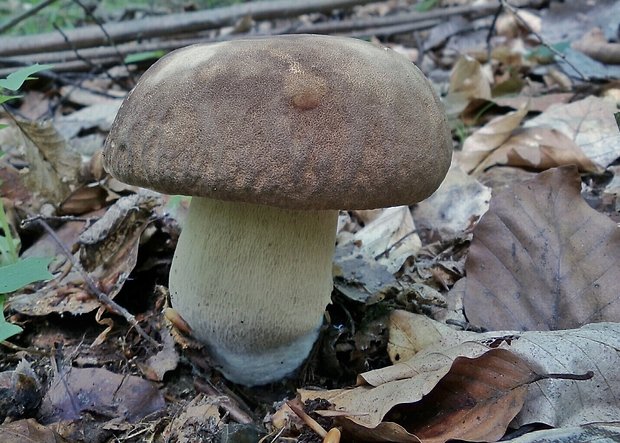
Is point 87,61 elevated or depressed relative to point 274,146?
depressed

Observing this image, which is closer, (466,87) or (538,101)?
(538,101)

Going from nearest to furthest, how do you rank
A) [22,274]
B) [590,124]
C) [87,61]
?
[22,274] < [590,124] < [87,61]

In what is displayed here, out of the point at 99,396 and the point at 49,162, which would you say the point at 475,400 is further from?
the point at 49,162

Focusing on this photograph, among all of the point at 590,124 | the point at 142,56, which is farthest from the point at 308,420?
the point at 142,56

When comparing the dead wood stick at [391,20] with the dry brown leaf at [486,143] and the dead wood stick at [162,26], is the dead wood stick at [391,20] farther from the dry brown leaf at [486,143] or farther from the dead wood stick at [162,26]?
the dry brown leaf at [486,143]

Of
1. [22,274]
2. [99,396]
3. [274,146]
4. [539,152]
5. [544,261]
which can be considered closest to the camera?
[274,146]

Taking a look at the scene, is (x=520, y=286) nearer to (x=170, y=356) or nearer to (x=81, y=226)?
(x=170, y=356)

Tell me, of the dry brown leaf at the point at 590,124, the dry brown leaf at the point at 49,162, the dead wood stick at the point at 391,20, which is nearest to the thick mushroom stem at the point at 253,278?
the dry brown leaf at the point at 49,162
